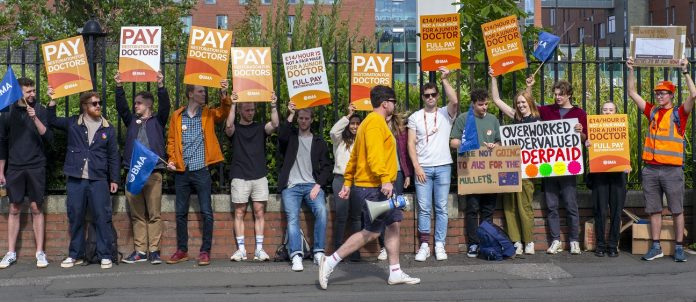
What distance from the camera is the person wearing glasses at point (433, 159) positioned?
9.85 m

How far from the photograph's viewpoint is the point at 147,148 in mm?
9703

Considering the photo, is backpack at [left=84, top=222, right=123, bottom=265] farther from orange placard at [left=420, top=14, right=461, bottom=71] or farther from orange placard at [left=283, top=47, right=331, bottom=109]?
orange placard at [left=420, top=14, right=461, bottom=71]

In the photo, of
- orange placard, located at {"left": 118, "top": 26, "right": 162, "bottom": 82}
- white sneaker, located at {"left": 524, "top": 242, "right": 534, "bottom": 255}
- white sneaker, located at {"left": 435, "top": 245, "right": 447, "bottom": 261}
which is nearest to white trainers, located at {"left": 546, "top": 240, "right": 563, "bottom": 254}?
white sneaker, located at {"left": 524, "top": 242, "right": 534, "bottom": 255}

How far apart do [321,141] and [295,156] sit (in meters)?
0.32

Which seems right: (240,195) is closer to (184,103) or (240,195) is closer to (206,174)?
(206,174)

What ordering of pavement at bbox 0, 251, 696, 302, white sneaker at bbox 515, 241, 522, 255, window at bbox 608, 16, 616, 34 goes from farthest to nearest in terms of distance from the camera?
window at bbox 608, 16, 616, 34 < white sneaker at bbox 515, 241, 522, 255 < pavement at bbox 0, 251, 696, 302

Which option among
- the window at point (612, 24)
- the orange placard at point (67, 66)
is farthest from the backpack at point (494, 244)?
the window at point (612, 24)

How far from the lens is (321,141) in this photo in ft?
32.3

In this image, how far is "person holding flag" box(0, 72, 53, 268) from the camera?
9641 millimetres

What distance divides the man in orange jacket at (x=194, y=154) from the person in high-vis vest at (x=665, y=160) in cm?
435

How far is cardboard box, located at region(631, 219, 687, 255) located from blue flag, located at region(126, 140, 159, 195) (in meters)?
5.03

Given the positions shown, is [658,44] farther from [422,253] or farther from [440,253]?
[422,253]

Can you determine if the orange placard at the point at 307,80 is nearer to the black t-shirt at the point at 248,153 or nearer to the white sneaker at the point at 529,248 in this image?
the black t-shirt at the point at 248,153

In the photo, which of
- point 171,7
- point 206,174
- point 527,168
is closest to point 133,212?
point 206,174
